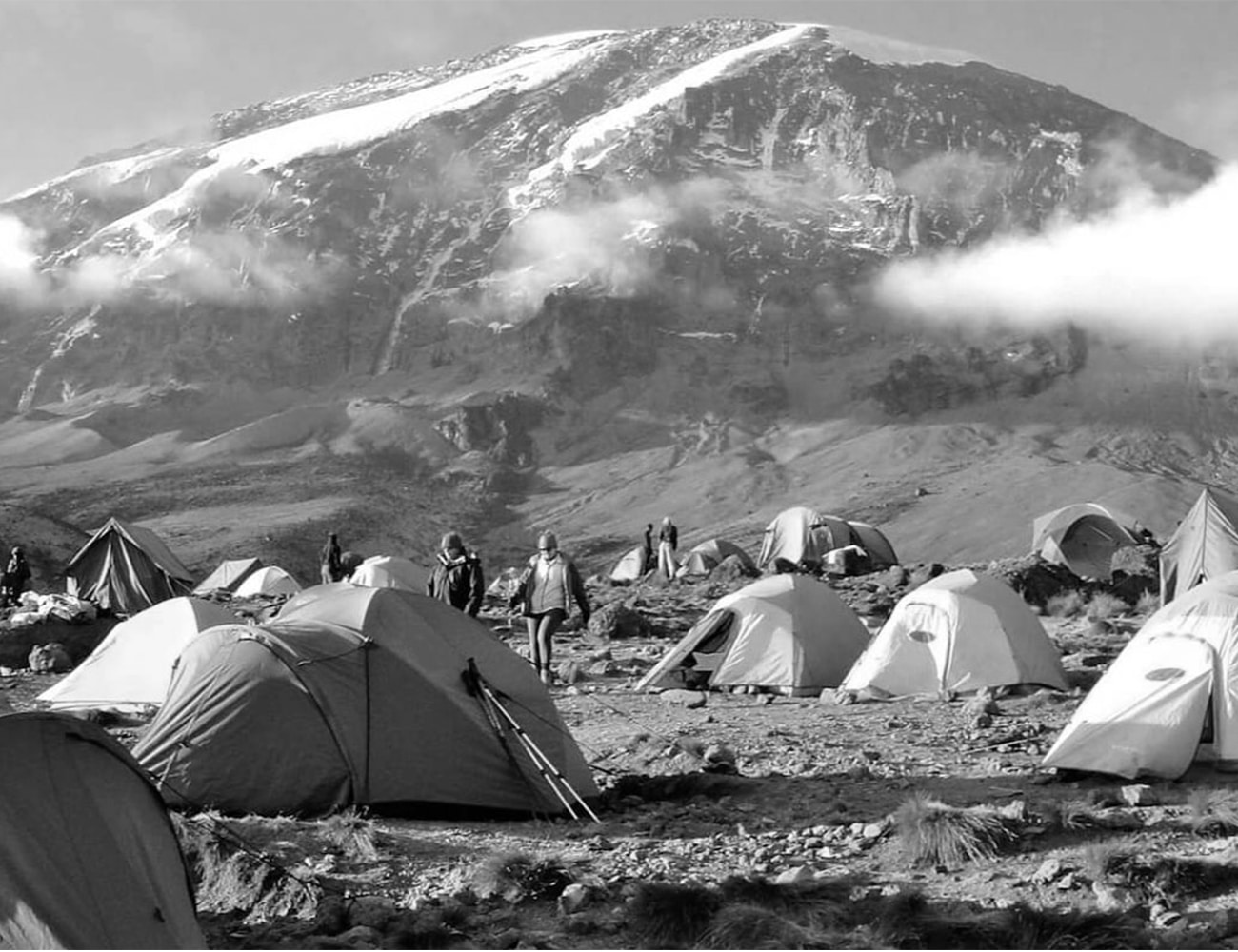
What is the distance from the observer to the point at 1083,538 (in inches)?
1594

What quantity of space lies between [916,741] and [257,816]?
6903mm

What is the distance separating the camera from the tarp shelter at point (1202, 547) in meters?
27.3

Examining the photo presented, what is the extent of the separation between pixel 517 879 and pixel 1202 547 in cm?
2344

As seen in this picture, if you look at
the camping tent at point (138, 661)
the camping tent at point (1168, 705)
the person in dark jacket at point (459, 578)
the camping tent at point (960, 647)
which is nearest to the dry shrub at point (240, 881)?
the camping tent at point (1168, 705)

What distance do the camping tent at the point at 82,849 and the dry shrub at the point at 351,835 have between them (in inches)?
81.4

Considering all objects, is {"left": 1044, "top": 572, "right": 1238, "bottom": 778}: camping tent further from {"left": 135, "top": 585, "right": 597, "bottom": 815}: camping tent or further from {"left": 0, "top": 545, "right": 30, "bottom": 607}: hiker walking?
{"left": 0, "top": 545, "right": 30, "bottom": 607}: hiker walking

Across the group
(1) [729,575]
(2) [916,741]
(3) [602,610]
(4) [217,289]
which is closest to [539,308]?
(4) [217,289]

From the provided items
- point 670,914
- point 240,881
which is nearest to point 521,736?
point 240,881

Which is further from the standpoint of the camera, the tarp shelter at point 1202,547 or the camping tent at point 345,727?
the tarp shelter at point 1202,547

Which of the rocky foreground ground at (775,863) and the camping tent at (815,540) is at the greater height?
the rocky foreground ground at (775,863)

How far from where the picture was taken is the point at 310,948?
7344 millimetres

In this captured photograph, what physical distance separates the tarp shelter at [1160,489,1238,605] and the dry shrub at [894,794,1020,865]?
2005 centimetres

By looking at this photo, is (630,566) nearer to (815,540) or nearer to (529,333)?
(815,540)

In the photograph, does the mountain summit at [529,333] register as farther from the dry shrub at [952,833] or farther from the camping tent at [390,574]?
the dry shrub at [952,833]
